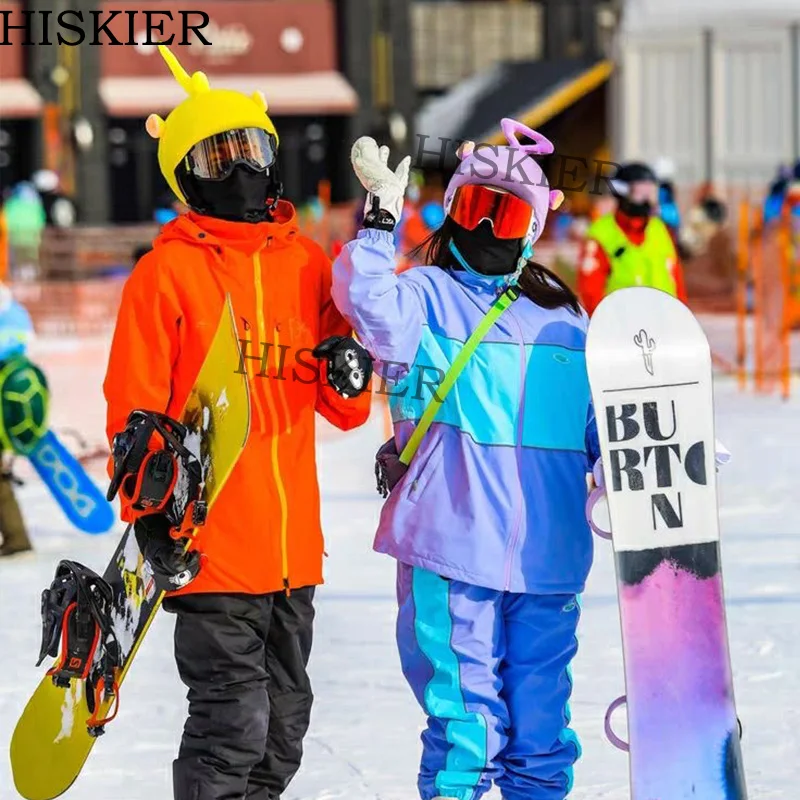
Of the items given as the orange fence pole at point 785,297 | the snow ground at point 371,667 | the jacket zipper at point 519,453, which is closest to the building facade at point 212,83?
the orange fence pole at point 785,297

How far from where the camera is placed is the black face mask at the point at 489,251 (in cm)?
409

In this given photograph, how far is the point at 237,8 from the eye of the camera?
3178cm

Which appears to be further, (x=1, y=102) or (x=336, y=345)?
(x=1, y=102)

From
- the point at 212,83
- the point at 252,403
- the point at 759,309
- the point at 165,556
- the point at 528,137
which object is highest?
the point at 212,83

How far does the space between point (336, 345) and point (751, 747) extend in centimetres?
183

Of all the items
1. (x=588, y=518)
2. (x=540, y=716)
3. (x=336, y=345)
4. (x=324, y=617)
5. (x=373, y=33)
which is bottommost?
(x=324, y=617)

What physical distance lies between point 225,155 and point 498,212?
575mm

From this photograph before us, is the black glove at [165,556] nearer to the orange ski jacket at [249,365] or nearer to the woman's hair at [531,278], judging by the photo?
the orange ski jacket at [249,365]

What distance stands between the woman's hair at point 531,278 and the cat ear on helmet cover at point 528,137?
0.70ft

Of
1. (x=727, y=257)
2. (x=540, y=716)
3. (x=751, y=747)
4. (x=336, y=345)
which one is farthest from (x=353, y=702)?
(x=727, y=257)

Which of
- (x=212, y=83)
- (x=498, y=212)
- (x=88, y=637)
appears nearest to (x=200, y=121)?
(x=498, y=212)

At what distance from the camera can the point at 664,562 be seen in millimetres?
3938

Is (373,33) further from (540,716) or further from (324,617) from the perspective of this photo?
(540,716)

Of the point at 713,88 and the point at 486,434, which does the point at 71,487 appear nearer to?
the point at 486,434
